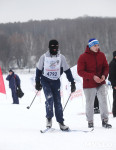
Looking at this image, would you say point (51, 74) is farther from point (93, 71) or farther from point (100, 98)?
point (100, 98)

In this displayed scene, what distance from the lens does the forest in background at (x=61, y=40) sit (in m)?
62.1

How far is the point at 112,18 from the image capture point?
271 ft

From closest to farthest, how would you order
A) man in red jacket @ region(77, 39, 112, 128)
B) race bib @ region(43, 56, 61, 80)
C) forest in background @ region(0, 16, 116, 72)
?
race bib @ region(43, 56, 61, 80)
man in red jacket @ region(77, 39, 112, 128)
forest in background @ region(0, 16, 116, 72)

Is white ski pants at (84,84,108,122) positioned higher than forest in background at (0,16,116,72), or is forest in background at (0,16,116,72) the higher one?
white ski pants at (84,84,108,122)

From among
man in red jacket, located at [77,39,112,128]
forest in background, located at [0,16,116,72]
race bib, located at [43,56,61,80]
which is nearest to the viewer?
race bib, located at [43,56,61,80]

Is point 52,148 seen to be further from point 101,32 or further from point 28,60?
point 101,32

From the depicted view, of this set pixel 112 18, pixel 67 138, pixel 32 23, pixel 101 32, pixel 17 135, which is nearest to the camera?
pixel 67 138

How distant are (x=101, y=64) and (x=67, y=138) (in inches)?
55.3

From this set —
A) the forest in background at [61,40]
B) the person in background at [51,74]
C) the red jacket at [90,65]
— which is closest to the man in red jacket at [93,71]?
the red jacket at [90,65]

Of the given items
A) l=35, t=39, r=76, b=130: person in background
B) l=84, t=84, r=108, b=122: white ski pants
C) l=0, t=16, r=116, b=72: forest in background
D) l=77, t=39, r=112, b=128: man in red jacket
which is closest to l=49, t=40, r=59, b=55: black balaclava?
l=35, t=39, r=76, b=130: person in background

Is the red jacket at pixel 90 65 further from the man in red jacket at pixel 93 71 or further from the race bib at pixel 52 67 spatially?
the race bib at pixel 52 67

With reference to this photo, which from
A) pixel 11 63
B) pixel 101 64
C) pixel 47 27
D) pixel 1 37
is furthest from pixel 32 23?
pixel 101 64

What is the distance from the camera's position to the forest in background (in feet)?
204

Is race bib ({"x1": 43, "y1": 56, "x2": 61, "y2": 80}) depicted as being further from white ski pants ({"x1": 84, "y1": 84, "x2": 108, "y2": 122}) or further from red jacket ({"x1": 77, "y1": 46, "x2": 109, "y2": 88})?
white ski pants ({"x1": 84, "y1": 84, "x2": 108, "y2": 122})
